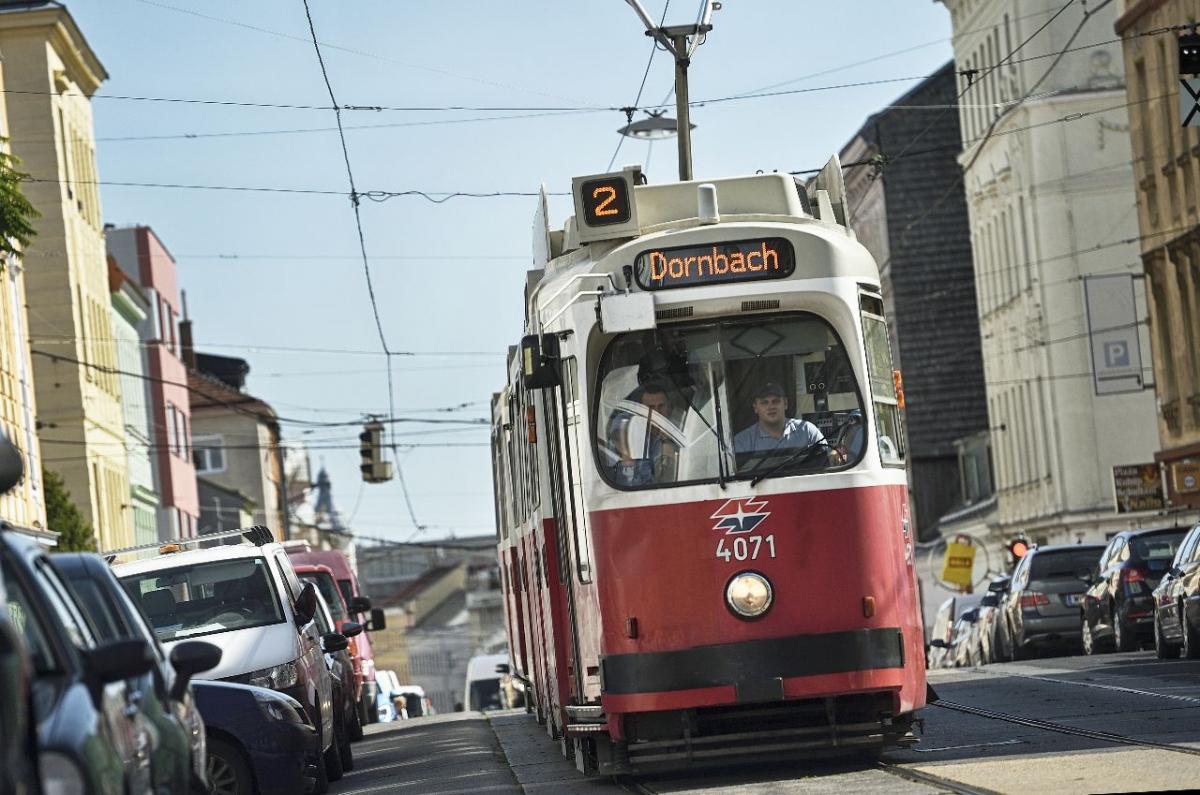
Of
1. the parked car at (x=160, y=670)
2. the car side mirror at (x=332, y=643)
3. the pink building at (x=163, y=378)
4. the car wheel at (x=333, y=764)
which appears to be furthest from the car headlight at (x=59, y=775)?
the pink building at (x=163, y=378)

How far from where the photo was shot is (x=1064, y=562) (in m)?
34.2

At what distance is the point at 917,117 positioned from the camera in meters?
81.6

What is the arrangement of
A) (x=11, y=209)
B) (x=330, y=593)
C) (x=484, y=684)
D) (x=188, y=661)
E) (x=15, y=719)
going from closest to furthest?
(x=15, y=719) → (x=188, y=661) → (x=11, y=209) → (x=330, y=593) → (x=484, y=684)

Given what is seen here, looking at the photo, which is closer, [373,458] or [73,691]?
[73,691]

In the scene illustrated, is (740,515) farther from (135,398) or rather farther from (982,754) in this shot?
(135,398)

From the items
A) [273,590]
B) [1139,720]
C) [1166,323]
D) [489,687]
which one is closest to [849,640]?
[1139,720]

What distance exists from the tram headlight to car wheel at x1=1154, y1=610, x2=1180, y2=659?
1310 centimetres

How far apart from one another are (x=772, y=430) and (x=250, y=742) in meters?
3.64

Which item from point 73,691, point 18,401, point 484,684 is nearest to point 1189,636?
point 73,691

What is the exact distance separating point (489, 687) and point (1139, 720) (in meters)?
64.5

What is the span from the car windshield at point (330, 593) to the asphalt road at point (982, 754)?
7.16 metres

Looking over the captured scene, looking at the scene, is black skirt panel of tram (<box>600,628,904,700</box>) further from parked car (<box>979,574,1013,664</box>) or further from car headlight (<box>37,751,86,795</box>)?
parked car (<box>979,574,1013,664</box>)

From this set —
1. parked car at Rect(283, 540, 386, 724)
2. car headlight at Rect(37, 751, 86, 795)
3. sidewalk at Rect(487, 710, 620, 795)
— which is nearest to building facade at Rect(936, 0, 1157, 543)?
parked car at Rect(283, 540, 386, 724)

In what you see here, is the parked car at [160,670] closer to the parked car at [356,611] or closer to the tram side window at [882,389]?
the tram side window at [882,389]
